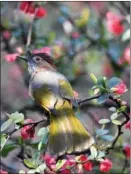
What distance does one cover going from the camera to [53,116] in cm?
108

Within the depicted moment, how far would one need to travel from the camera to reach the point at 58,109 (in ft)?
3.50

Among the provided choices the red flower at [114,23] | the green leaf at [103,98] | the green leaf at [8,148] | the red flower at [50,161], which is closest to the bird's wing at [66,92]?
the green leaf at [103,98]

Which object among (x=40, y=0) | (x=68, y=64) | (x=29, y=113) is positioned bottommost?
(x=29, y=113)

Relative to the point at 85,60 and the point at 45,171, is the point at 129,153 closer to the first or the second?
the point at 45,171

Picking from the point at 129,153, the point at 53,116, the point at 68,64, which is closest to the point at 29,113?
the point at 68,64

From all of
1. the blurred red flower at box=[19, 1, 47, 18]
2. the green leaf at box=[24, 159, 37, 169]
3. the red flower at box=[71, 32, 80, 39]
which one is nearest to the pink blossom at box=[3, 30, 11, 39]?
the red flower at box=[71, 32, 80, 39]

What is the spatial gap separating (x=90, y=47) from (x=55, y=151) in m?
1.59

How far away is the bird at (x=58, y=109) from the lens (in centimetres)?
102

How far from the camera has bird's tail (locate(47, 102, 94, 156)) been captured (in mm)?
1006

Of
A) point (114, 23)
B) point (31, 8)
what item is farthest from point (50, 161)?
point (114, 23)

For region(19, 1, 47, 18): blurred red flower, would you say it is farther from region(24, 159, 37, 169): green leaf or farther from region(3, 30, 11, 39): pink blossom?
region(24, 159, 37, 169): green leaf

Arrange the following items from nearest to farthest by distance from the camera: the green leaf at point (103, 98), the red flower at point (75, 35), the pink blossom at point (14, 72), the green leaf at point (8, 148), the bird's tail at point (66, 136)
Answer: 1. the bird's tail at point (66, 136)
2. the green leaf at point (103, 98)
3. the green leaf at point (8, 148)
4. the red flower at point (75, 35)
5. the pink blossom at point (14, 72)

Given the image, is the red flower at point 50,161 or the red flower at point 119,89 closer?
the red flower at point 119,89

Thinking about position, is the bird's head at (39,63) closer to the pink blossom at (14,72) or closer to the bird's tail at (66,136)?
the bird's tail at (66,136)
